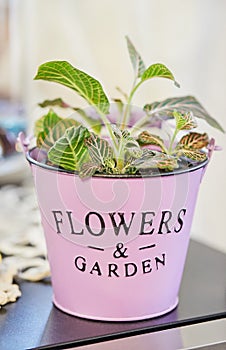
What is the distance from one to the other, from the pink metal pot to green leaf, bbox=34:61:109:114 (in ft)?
0.26

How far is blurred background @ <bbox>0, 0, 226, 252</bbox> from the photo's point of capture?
1070 millimetres

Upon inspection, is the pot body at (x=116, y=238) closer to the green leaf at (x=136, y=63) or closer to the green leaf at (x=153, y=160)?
the green leaf at (x=153, y=160)

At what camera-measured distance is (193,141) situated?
667 millimetres

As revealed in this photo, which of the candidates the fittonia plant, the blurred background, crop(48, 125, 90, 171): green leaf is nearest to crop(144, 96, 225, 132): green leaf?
the fittonia plant

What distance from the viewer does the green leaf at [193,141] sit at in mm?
653

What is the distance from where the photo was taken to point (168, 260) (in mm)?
646

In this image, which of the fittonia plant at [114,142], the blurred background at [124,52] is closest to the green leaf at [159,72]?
the fittonia plant at [114,142]

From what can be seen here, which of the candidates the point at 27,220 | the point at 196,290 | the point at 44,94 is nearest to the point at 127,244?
the point at 196,290

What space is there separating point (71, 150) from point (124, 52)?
71 centimetres

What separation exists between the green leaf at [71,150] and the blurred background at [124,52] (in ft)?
1.21

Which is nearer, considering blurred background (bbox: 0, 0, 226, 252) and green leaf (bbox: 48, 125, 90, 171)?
green leaf (bbox: 48, 125, 90, 171)

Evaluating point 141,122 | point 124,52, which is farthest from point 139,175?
point 124,52

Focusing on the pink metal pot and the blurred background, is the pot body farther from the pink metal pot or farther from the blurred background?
the blurred background

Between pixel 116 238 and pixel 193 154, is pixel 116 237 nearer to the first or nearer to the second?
pixel 116 238
